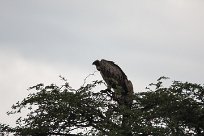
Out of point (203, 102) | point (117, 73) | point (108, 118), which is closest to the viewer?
point (108, 118)

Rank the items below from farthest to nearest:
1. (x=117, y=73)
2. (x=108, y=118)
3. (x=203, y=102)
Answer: (x=117, y=73), (x=203, y=102), (x=108, y=118)

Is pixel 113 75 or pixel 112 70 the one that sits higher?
pixel 112 70

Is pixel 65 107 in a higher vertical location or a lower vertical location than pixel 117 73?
lower

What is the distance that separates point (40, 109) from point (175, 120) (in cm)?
530

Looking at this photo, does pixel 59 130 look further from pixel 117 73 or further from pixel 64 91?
pixel 117 73

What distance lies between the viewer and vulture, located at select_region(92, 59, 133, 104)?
20.8 m

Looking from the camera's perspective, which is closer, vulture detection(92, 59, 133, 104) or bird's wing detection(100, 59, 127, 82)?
vulture detection(92, 59, 133, 104)

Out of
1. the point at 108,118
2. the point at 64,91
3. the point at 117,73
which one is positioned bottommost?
the point at 108,118

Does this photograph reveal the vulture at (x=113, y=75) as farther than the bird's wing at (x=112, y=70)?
No

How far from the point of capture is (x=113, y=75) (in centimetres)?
2117

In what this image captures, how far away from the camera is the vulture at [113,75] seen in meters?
20.8

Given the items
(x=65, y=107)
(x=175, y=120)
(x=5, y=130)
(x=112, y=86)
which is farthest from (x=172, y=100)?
(x=5, y=130)

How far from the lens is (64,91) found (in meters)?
19.1

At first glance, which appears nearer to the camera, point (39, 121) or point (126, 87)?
point (39, 121)
